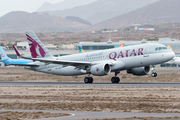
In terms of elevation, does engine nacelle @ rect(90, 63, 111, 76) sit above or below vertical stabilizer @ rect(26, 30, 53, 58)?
below

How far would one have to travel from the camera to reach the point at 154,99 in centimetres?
2944

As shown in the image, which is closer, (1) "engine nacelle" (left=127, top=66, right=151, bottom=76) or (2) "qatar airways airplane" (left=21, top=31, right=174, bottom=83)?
(2) "qatar airways airplane" (left=21, top=31, right=174, bottom=83)

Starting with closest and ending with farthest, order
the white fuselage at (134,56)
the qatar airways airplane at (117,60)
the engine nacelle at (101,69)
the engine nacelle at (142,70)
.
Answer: the white fuselage at (134,56)
the qatar airways airplane at (117,60)
the engine nacelle at (101,69)
the engine nacelle at (142,70)

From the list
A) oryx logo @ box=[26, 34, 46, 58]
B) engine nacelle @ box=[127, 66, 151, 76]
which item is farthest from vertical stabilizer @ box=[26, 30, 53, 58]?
engine nacelle @ box=[127, 66, 151, 76]

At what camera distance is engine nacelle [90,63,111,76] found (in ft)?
155

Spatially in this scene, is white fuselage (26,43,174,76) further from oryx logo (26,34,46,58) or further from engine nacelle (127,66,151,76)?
oryx logo (26,34,46,58)

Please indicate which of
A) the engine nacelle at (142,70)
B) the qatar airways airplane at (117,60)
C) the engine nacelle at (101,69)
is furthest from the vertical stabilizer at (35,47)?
the engine nacelle at (142,70)

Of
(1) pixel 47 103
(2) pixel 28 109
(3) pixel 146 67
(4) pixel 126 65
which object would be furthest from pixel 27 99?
(3) pixel 146 67

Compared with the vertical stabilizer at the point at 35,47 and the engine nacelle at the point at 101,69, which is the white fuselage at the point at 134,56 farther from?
the vertical stabilizer at the point at 35,47

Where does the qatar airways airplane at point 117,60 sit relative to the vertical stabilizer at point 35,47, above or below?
below

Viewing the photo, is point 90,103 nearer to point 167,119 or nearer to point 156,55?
point 167,119

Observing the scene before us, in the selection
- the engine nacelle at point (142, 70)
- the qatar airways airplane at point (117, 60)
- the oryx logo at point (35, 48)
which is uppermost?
the oryx logo at point (35, 48)

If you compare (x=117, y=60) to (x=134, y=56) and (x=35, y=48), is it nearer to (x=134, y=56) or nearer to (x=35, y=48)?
(x=134, y=56)

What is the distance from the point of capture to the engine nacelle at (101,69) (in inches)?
1857
